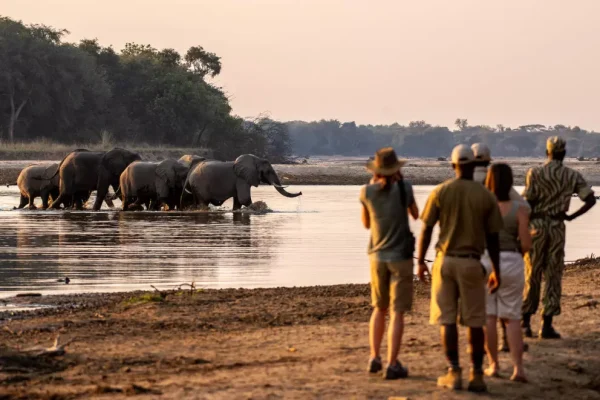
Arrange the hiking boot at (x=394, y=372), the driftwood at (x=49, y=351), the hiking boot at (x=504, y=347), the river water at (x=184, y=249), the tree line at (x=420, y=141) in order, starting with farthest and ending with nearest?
the tree line at (x=420, y=141), the river water at (x=184, y=249), the hiking boot at (x=504, y=347), the driftwood at (x=49, y=351), the hiking boot at (x=394, y=372)

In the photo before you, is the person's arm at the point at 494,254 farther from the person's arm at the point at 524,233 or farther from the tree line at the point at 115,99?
the tree line at the point at 115,99

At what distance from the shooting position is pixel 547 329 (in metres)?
10.8

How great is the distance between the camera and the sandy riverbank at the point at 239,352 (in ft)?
28.3

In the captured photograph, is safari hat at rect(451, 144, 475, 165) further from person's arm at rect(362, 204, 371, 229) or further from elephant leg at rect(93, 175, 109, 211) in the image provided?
elephant leg at rect(93, 175, 109, 211)

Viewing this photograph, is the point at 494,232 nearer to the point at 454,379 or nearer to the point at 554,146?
the point at 454,379

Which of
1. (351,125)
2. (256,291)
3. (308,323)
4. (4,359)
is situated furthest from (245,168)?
(351,125)

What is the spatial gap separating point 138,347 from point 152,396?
2101 millimetres

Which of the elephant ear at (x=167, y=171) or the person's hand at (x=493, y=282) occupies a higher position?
the person's hand at (x=493, y=282)

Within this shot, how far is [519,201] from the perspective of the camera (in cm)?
952

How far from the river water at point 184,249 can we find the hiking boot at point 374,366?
657 centimetres

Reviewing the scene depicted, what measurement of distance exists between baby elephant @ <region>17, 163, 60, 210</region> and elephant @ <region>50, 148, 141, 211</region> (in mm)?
511

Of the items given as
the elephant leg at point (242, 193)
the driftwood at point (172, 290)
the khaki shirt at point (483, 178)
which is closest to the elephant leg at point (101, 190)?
the elephant leg at point (242, 193)

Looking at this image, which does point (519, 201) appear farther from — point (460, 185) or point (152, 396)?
point (152, 396)

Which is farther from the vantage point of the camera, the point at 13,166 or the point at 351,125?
the point at 351,125
